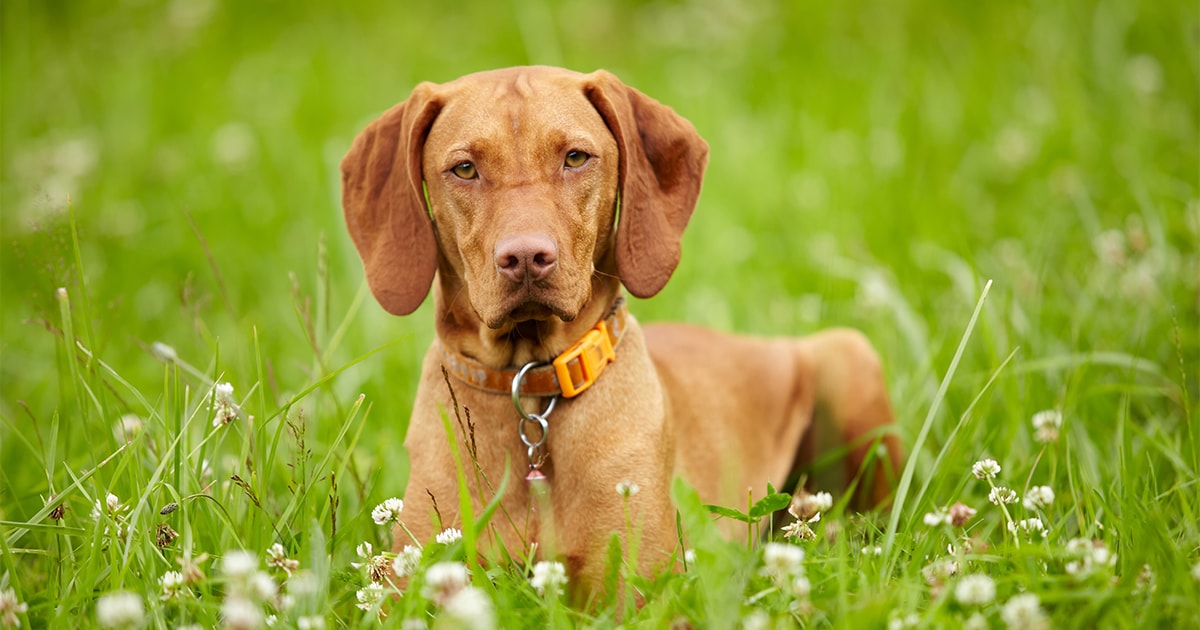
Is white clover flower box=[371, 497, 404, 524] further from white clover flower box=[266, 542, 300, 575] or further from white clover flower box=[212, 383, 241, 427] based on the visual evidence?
white clover flower box=[212, 383, 241, 427]

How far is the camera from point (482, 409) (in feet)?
10.0

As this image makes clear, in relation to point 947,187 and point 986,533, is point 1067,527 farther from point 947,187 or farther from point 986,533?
Answer: point 947,187

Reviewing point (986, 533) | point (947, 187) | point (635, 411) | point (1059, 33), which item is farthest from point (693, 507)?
point (1059, 33)

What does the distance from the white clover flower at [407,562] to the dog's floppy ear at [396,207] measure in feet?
2.49

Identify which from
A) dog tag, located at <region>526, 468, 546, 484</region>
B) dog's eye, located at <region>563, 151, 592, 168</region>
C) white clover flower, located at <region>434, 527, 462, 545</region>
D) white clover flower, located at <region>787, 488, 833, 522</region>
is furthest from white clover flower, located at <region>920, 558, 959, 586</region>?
dog's eye, located at <region>563, 151, 592, 168</region>

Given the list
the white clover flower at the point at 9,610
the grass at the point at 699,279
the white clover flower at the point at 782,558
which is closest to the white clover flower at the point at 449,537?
the grass at the point at 699,279

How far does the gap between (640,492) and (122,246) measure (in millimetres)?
4595

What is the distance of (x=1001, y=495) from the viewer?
9.39 ft

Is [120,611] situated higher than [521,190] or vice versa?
[521,190]

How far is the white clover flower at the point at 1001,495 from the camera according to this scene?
2.68 meters

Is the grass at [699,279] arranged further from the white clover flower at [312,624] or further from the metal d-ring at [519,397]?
the metal d-ring at [519,397]

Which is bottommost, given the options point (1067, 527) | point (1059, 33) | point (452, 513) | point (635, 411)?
point (1067, 527)

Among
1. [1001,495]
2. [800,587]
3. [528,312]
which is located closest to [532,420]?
[528,312]

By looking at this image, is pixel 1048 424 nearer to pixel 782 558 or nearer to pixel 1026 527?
pixel 1026 527
